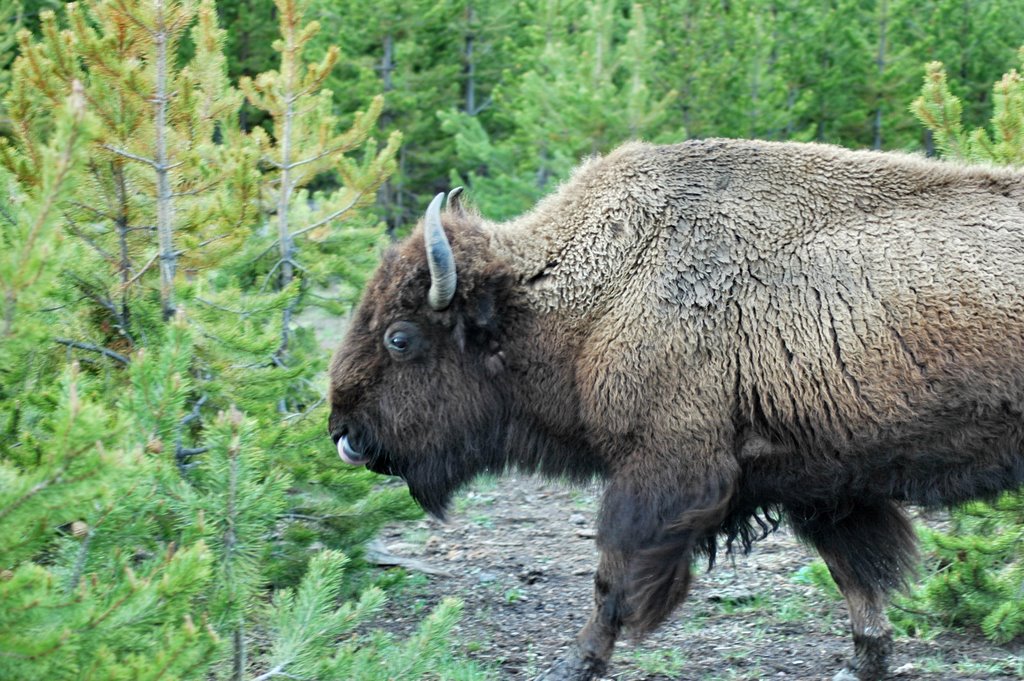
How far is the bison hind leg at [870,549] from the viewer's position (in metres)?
5.34

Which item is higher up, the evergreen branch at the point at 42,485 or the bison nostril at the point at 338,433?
the evergreen branch at the point at 42,485

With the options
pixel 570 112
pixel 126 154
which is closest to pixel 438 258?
pixel 126 154

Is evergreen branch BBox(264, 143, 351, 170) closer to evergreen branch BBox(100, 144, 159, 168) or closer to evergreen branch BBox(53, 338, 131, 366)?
evergreen branch BBox(100, 144, 159, 168)

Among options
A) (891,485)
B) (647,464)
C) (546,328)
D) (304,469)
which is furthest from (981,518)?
(304,469)

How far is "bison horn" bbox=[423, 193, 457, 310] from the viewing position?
5.05 meters

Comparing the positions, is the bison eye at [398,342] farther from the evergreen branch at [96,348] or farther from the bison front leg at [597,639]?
the bison front leg at [597,639]

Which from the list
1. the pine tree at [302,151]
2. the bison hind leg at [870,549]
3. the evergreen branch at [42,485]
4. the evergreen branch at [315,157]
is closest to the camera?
the evergreen branch at [42,485]

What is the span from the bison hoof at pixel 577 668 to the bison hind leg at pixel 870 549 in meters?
1.13

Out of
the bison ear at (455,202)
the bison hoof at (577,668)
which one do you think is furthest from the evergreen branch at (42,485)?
the bison ear at (455,202)

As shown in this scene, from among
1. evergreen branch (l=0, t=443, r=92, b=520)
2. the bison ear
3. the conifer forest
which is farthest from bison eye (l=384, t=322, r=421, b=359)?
evergreen branch (l=0, t=443, r=92, b=520)

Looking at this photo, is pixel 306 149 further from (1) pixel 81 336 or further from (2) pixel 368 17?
(2) pixel 368 17

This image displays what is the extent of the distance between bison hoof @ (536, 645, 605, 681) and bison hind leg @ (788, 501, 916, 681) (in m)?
1.13

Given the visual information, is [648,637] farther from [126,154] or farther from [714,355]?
[126,154]

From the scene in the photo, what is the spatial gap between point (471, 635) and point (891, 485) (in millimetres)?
2485
